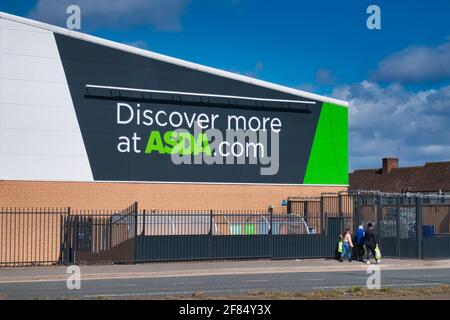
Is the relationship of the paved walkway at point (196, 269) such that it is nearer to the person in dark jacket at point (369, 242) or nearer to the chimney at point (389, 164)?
the person in dark jacket at point (369, 242)

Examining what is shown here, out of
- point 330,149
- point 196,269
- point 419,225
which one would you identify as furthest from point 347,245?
point 330,149

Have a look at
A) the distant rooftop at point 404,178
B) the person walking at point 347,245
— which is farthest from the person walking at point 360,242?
the distant rooftop at point 404,178

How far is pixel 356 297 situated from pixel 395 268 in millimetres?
13949

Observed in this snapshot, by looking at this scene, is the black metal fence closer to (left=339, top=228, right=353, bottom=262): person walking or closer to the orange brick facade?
the orange brick facade

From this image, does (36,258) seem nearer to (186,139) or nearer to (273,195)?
(186,139)

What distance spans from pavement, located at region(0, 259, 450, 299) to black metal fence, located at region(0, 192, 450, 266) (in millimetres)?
861

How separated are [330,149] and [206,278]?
56.1ft

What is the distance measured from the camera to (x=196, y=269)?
87.8ft

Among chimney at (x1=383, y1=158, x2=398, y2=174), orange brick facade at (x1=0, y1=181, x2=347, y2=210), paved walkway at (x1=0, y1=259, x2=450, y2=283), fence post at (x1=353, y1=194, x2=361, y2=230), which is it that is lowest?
paved walkway at (x1=0, y1=259, x2=450, y2=283)

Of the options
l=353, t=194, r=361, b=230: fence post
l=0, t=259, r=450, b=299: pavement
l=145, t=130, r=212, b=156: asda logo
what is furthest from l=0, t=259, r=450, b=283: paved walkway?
l=145, t=130, r=212, b=156: asda logo

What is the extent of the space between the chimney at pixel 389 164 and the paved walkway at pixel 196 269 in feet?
150

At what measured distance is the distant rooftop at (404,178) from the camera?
225ft

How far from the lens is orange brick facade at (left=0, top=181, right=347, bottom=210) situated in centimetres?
3178
